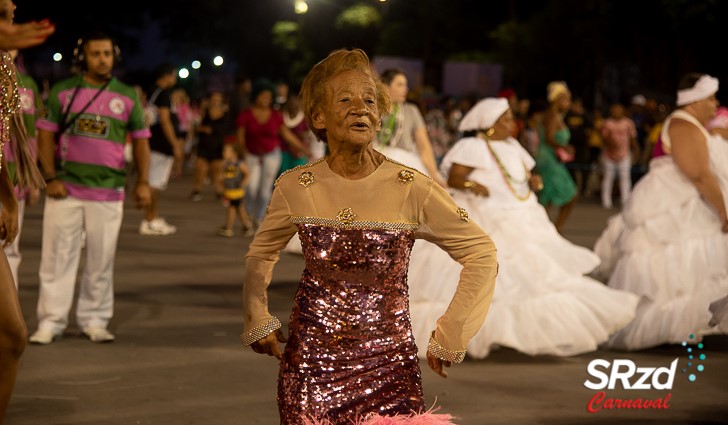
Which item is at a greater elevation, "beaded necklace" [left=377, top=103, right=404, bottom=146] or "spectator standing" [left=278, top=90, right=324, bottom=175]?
"beaded necklace" [left=377, top=103, right=404, bottom=146]

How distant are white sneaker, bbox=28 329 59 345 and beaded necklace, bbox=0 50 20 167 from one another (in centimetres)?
363

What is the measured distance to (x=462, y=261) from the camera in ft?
14.3

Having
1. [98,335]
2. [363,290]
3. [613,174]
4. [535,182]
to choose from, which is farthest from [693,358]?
[613,174]

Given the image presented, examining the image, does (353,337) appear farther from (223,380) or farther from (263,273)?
(223,380)

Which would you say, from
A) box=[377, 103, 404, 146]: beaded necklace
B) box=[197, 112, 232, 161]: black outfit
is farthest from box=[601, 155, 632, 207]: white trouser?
box=[377, 103, 404, 146]: beaded necklace

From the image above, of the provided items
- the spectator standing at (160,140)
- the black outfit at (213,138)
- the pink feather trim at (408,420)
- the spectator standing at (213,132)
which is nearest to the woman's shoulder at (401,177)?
the pink feather trim at (408,420)

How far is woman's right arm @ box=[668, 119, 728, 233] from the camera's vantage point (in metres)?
9.23

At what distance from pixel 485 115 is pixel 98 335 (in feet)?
10.6

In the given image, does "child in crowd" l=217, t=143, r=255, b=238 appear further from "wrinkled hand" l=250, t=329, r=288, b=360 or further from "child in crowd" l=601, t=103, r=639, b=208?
"wrinkled hand" l=250, t=329, r=288, b=360

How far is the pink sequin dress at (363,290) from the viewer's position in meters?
4.13

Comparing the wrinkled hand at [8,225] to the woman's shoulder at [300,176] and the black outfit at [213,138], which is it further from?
the black outfit at [213,138]

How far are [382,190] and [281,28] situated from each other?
79.6 meters

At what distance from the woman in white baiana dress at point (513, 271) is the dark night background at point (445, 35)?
2852 centimetres

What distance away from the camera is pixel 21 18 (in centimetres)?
5625
